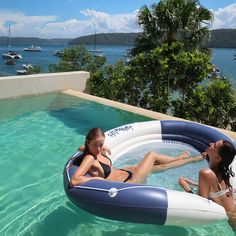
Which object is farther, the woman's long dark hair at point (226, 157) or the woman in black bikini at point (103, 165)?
the woman in black bikini at point (103, 165)

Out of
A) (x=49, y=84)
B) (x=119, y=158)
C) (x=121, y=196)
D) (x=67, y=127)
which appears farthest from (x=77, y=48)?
(x=121, y=196)

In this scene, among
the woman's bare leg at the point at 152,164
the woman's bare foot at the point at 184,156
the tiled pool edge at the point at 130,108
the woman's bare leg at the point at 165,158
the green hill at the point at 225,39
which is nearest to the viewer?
the woman's bare leg at the point at 152,164

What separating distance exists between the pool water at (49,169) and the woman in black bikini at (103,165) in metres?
0.15

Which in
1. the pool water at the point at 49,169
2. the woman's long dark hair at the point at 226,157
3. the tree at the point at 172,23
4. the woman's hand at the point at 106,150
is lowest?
the pool water at the point at 49,169

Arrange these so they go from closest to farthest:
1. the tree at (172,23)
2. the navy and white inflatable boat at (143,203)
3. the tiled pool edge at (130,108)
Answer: the navy and white inflatable boat at (143,203) → the tiled pool edge at (130,108) → the tree at (172,23)

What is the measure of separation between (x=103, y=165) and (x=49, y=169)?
151cm

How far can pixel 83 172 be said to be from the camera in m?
3.64

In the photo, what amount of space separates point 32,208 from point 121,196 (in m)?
1.45

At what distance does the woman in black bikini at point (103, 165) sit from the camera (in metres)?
3.69

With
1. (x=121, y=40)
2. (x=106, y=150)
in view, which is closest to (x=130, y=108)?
(x=106, y=150)

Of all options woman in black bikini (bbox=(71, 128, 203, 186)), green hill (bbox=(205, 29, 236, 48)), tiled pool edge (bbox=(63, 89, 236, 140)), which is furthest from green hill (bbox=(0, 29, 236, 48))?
woman in black bikini (bbox=(71, 128, 203, 186))

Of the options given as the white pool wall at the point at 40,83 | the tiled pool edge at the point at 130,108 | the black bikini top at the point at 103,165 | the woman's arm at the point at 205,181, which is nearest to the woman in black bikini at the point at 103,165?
the black bikini top at the point at 103,165

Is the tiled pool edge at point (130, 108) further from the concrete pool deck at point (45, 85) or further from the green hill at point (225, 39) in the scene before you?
the green hill at point (225, 39)

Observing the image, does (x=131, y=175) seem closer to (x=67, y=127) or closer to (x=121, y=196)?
(x=121, y=196)
